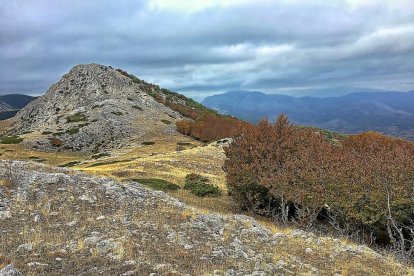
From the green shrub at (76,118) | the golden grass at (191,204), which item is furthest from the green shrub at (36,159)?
the green shrub at (76,118)

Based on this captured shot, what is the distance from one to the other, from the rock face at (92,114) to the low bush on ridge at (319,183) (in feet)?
153

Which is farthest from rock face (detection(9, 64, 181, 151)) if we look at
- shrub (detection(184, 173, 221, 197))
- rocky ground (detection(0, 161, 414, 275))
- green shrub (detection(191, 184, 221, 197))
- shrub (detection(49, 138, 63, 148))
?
rocky ground (detection(0, 161, 414, 275))

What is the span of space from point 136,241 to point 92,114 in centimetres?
7294

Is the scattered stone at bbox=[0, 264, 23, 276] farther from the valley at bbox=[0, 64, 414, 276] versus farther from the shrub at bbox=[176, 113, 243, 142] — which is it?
the shrub at bbox=[176, 113, 243, 142]

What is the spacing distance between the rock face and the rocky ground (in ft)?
177

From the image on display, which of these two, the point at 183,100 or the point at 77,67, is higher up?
the point at 77,67

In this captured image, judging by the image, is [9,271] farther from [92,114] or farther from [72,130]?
[92,114]

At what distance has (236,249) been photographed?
14.3 meters

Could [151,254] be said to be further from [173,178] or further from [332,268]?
[173,178]

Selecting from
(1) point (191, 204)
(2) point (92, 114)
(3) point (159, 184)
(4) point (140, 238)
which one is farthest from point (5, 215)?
(2) point (92, 114)

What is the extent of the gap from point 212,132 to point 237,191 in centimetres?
4913

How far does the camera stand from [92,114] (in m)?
83.1

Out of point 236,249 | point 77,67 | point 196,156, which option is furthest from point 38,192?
point 77,67

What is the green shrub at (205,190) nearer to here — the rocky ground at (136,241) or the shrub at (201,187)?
the shrub at (201,187)
